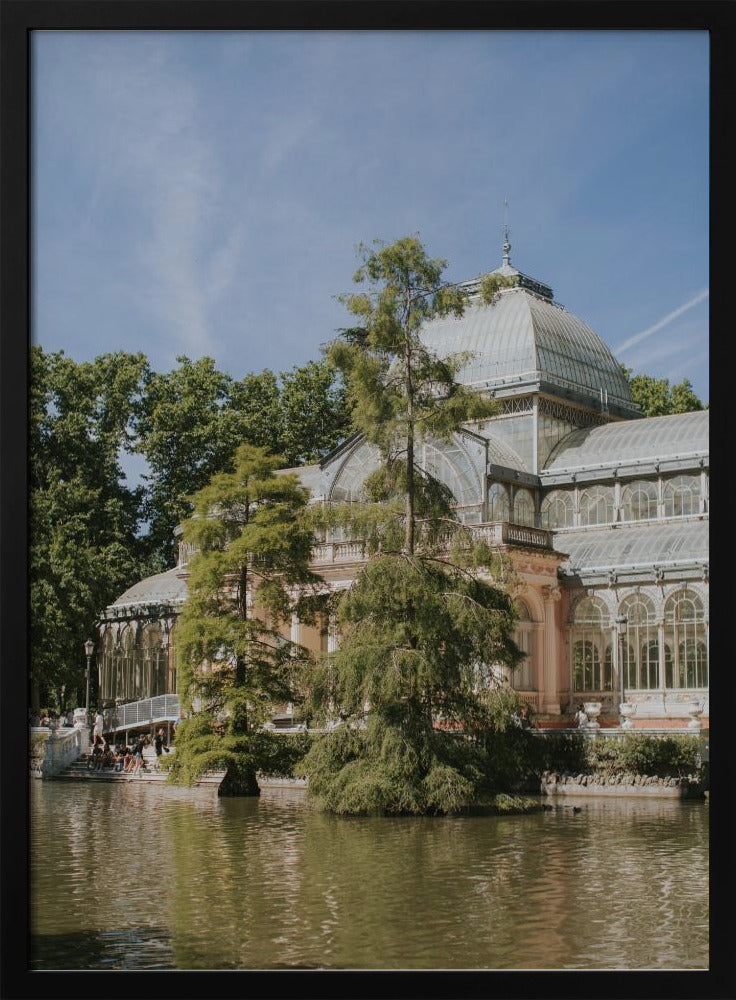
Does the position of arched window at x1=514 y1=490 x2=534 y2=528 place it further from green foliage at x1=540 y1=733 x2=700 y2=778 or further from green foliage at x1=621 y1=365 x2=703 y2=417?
green foliage at x1=540 y1=733 x2=700 y2=778

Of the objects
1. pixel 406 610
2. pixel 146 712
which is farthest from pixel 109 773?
pixel 406 610

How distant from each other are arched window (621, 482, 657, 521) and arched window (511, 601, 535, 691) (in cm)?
412

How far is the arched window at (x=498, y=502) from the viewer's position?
102ft

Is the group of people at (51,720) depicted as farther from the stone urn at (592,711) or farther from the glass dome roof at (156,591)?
the stone urn at (592,711)

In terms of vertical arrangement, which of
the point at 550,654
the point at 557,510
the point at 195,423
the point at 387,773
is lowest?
the point at 387,773

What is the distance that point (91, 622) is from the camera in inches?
1385

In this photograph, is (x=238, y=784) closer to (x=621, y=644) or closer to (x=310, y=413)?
(x=621, y=644)

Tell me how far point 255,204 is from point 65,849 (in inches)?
319

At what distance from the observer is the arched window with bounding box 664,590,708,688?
1091 inches

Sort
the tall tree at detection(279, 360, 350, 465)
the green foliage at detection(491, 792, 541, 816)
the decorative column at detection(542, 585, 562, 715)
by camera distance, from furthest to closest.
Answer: the tall tree at detection(279, 360, 350, 465), the decorative column at detection(542, 585, 562, 715), the green foliage at detection(491, 792, 541, 816)

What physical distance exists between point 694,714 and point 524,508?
995cm

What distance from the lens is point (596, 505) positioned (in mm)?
32125

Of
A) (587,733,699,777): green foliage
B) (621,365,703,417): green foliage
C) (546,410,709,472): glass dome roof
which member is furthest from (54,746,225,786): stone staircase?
(621,365,703,417): green foliage

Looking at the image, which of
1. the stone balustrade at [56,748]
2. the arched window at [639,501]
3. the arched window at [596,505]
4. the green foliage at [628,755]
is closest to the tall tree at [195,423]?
the stone balustrade at [56,748]
